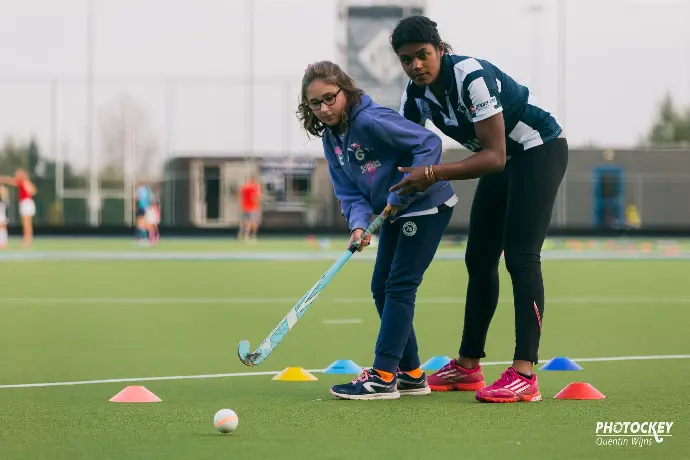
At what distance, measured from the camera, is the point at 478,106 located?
5.42m

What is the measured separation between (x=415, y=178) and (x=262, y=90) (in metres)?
38.3

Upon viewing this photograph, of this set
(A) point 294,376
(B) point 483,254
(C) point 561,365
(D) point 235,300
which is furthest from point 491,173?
(D) point 235,300

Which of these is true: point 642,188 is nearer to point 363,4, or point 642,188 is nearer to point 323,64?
point 363,4

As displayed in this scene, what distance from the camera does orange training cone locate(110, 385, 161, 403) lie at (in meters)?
5.52

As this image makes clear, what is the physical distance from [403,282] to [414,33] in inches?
43.4

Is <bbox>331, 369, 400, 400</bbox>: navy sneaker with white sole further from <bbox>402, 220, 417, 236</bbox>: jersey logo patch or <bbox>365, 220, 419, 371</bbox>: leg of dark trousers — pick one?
<bbox>402, 220, 417, 236</bbox>: jersey logo patch

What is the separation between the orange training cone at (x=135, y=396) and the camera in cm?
552

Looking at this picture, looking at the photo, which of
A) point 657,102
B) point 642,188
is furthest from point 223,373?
point 657,102

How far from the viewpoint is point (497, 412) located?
5.18 metres

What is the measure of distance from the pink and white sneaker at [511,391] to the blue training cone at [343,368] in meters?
1.31

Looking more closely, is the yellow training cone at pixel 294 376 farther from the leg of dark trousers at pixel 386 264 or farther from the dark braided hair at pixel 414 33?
the dark braided hair at pixel 414 33

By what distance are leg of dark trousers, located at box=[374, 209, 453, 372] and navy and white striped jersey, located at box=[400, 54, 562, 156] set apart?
0.42 m

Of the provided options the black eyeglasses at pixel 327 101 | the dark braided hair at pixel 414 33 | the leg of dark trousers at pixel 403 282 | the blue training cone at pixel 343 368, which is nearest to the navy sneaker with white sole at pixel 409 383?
the leg of dark trousers at pixel 403 282

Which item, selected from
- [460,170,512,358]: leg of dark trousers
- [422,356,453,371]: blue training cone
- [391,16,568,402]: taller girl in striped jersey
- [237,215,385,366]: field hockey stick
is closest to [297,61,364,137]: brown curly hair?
[391,16,568,402]: taller girl in striped jersey
